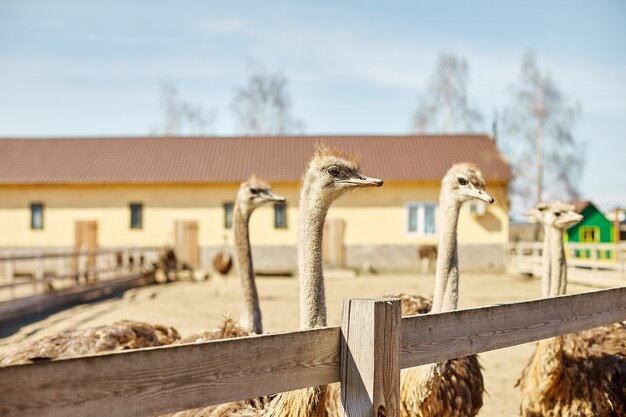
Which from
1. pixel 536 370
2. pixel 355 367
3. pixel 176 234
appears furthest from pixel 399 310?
pixel 176 234

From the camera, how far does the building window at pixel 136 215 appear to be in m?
23.9

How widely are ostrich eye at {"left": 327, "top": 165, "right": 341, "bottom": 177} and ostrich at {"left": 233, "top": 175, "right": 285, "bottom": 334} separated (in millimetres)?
2381

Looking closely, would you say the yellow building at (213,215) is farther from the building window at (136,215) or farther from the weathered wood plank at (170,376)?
the weathered wood plank at (170,376)

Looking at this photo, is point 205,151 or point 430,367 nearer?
point 430,367

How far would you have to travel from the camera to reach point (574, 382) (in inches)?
176

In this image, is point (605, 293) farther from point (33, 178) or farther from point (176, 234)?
point (33, 178)

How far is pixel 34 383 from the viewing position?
5.37 ft

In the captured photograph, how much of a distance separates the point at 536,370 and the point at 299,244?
2.28 m

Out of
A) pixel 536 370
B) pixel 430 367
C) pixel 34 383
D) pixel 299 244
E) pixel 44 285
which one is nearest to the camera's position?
pixel 34 383

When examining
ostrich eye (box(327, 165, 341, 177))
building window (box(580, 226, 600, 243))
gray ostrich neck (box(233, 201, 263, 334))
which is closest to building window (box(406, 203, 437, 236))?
building window (box(580, 226, 600, 243))

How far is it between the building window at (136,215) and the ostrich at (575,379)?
20624mm

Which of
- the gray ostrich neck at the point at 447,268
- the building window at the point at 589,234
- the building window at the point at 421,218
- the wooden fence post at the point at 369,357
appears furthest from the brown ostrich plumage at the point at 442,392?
the building window at the point at 589,234

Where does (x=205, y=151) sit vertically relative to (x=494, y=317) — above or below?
above

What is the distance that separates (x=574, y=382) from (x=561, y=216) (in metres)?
1.54
